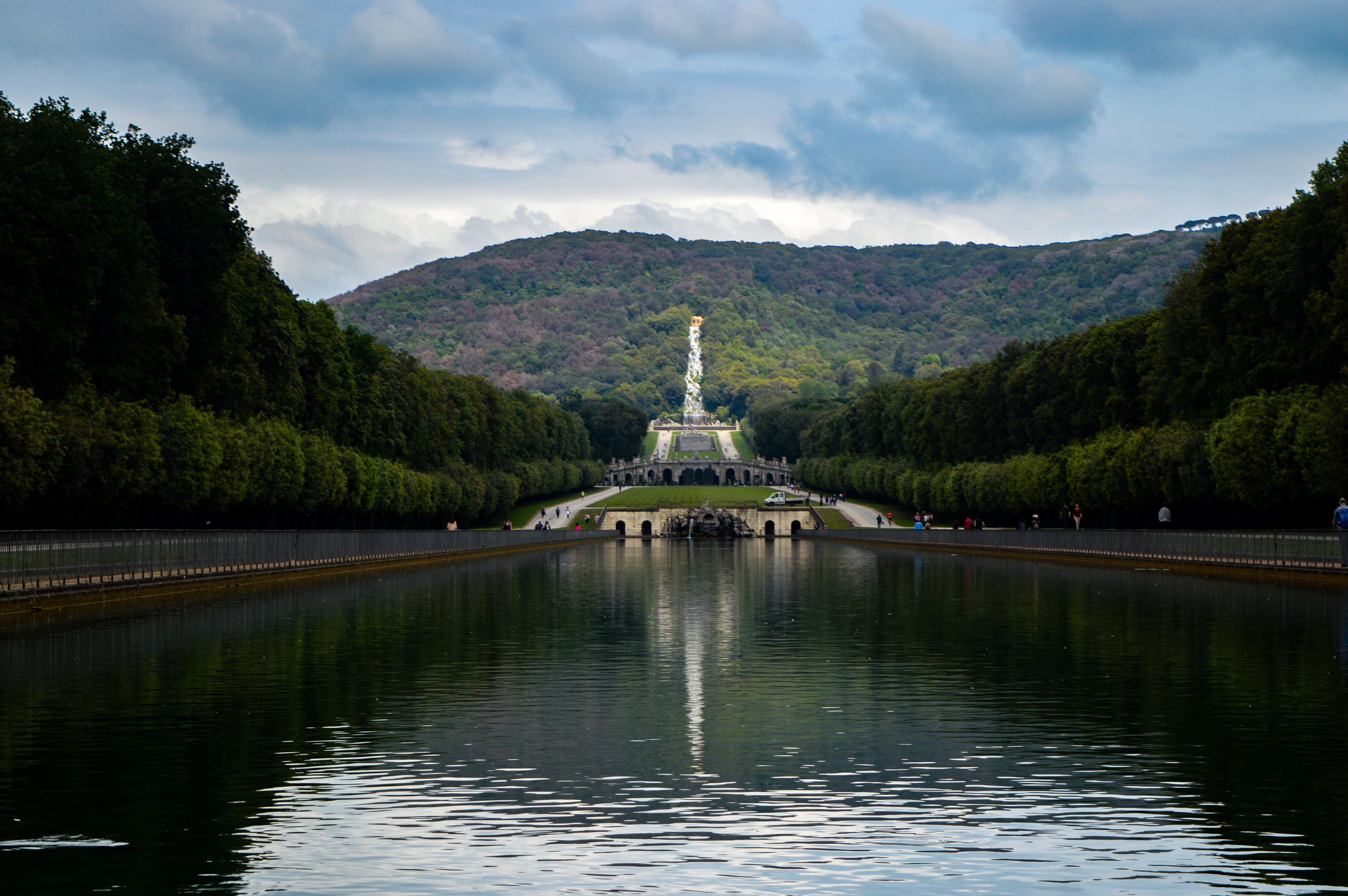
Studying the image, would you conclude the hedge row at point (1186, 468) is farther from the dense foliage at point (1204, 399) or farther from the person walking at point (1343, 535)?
the person walking at point (1343, 535)

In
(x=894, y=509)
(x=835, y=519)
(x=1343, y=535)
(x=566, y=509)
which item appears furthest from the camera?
(x=566, y=509)

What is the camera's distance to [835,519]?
129000mm

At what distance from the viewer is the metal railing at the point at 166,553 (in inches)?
1284

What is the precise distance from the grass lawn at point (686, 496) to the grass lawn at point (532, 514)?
4.68 m

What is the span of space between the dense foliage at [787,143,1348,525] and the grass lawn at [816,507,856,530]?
12.0m

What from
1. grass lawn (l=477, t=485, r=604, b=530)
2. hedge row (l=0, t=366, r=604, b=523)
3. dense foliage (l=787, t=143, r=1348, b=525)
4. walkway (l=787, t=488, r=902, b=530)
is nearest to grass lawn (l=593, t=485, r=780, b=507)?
grass lawn (l=477, t=485, r=604, b=530)

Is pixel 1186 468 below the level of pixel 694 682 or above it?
above

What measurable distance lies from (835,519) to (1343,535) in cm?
8970

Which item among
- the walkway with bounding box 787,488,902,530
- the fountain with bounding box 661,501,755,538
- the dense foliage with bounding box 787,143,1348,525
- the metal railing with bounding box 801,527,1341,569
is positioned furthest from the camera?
the fountain with bounding box 661,501,755,538

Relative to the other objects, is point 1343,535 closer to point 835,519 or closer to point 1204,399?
point 1204,399

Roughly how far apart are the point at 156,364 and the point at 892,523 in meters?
73.1

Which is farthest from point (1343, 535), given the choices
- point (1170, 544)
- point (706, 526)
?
point (706, 526)

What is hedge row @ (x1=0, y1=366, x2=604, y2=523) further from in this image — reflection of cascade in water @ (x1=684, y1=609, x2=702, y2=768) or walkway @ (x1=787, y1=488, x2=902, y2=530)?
walkway @ (x1=787, y1=488, x2=902, y2=530)

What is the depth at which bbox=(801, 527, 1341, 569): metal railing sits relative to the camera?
139 feet
